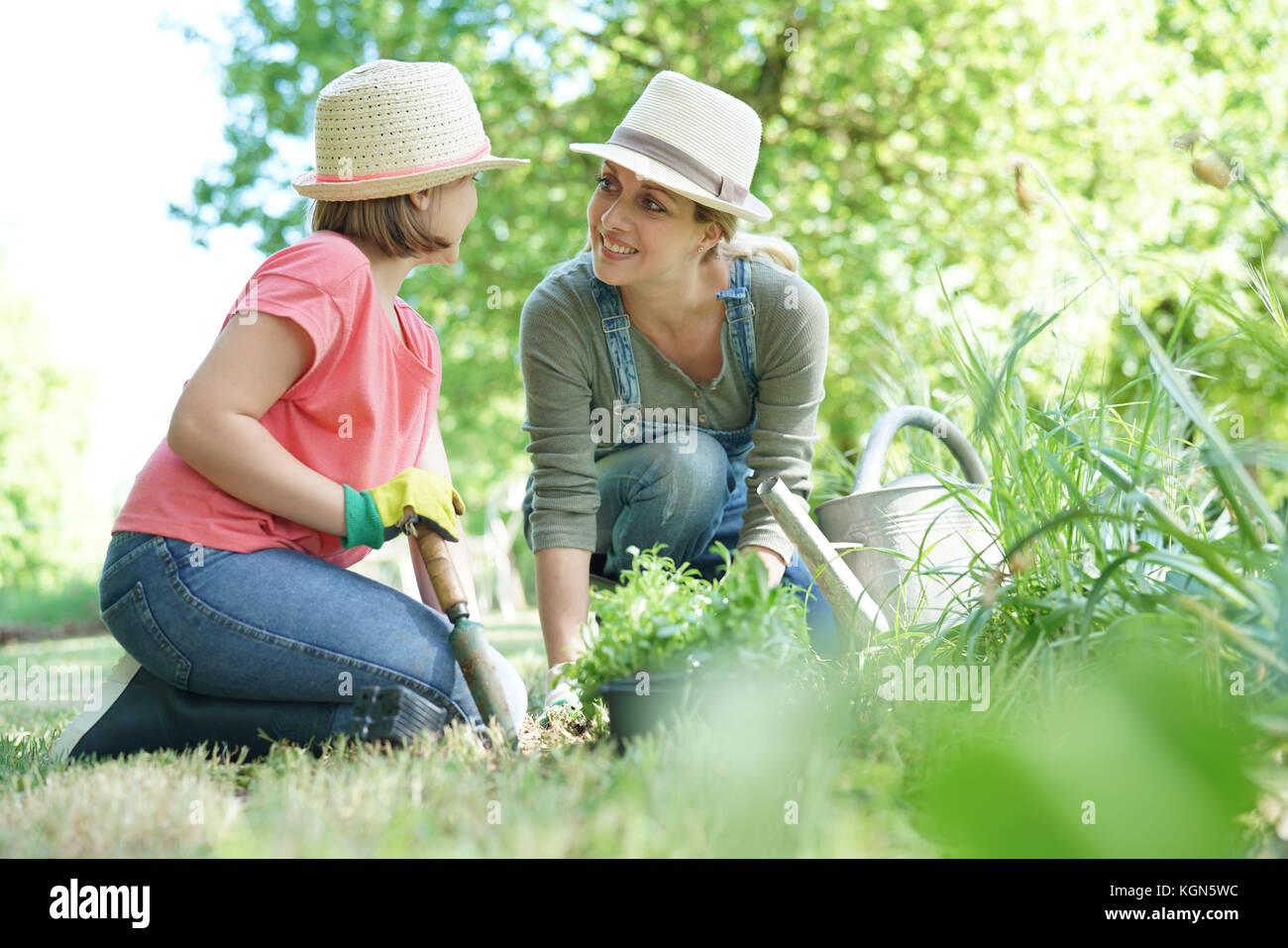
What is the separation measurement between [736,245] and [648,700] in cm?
174

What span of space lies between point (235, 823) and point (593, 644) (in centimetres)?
66

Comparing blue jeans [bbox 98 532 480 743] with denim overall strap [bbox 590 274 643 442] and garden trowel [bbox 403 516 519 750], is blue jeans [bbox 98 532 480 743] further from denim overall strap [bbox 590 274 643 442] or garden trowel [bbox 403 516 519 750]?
denim overall strap [bbox 590 274 643 442]

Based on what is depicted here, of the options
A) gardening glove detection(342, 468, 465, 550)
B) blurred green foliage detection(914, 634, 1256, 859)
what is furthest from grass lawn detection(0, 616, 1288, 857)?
gardening glove detection(342, 468, 465, 550)

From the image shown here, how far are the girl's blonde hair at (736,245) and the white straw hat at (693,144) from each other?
90mm

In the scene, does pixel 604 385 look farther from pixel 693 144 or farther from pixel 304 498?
pixel 304 498

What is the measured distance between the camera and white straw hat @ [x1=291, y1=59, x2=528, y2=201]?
2.34 meters

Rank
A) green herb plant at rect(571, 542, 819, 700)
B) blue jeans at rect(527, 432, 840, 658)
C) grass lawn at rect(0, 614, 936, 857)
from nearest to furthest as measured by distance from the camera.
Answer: grass lawn at rect(0, 614, 936, 857) → green herb plant at rect(571, 542, 819, 700) → blue jeans at rect(527, 432, 840, 658)

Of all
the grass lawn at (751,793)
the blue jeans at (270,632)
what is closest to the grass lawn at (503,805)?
the grass lawn at (751,793)

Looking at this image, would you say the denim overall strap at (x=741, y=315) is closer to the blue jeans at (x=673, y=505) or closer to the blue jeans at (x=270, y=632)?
the blue jeans at (x=673, y=505)

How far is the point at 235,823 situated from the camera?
57.2 inches

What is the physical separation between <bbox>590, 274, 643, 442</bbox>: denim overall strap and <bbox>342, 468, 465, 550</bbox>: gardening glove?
1.02 meters

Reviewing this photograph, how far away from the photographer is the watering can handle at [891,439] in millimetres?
2855
